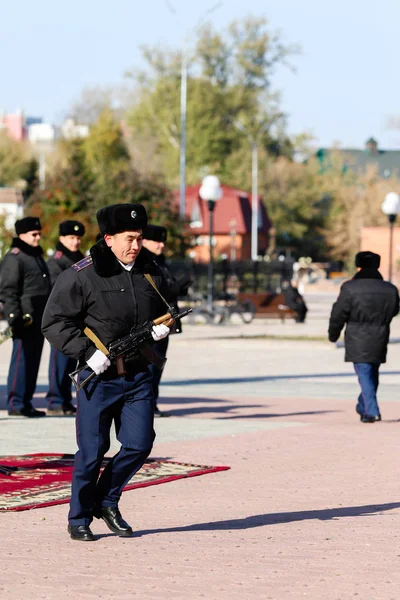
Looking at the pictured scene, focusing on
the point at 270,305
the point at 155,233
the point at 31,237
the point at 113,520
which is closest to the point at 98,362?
the point at 113,520

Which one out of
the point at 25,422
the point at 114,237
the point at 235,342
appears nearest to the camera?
the point at 114,237

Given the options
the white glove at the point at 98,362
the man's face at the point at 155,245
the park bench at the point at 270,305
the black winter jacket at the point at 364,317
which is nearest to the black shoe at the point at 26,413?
the man's face at the point at 155,245

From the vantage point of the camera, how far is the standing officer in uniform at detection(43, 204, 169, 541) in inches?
298

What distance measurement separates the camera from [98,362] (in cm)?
739

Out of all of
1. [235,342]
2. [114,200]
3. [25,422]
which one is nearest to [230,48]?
[114,200]

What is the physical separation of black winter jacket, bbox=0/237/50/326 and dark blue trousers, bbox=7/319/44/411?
190mm

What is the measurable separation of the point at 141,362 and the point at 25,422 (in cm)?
625

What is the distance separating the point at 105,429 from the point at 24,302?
651 cm

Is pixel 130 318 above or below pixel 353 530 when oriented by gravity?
above

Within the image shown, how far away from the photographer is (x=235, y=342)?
2892 cm

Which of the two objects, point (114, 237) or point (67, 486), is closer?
point (114, 237)

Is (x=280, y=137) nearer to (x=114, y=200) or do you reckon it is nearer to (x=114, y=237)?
(x=114, y=200)

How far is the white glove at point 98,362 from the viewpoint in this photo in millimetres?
7395

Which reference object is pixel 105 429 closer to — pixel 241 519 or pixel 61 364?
pixel 241 519
